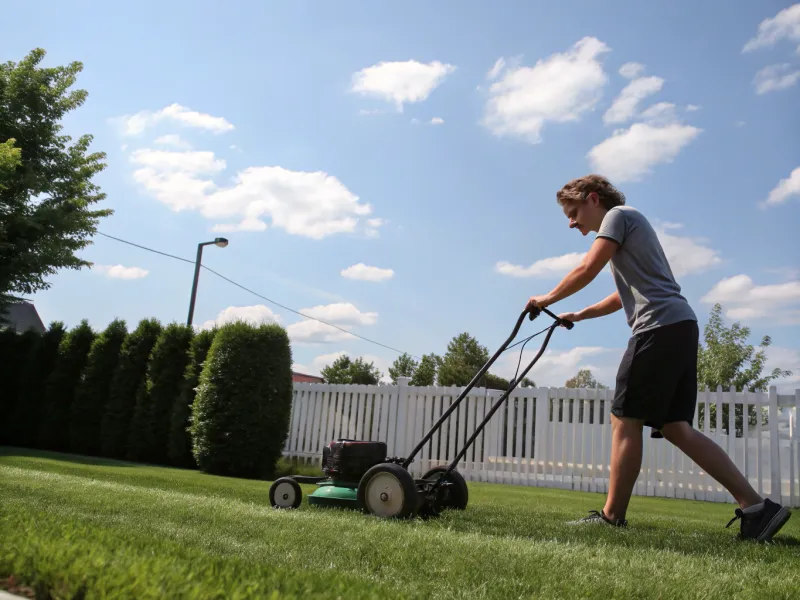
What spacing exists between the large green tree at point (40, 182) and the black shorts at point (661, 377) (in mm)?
14995

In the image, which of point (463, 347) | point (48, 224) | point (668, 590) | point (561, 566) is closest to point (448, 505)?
point (561, 566)

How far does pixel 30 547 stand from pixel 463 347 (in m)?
27.6

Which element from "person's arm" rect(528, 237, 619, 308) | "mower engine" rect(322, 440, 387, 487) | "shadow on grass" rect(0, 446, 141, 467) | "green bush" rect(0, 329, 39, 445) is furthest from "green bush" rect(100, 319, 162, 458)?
"person's arm" rect(528, 237, 619, 308)

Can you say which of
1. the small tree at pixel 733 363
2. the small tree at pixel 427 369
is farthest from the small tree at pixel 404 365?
the small tree at pixel 733 363

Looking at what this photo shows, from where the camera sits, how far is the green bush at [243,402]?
381 inches

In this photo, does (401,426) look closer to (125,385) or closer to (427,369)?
(125,385)

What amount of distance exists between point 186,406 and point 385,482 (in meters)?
7.96

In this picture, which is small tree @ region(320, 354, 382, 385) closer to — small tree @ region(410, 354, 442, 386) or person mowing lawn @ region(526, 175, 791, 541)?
small tree @ region(410, 354, 442, 386)

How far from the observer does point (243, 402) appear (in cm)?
980

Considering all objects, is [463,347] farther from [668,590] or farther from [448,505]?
[668,590]

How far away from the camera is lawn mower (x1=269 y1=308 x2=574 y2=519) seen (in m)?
3.84

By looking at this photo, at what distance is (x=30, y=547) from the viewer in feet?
6.88

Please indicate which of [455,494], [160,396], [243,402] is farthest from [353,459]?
[160,396]

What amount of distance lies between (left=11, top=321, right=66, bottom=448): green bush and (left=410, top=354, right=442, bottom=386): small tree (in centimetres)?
1971
